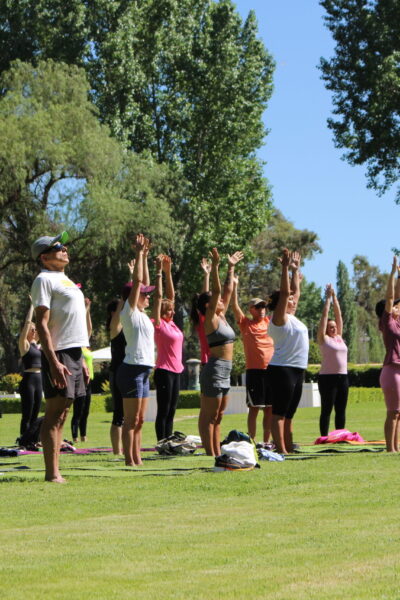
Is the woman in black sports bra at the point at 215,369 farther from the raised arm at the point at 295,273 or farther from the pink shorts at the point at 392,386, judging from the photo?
the pink shorts at the point at 392,386

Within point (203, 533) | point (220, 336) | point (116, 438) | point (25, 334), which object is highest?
point (25, 334)

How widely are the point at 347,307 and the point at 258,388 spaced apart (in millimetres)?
97810

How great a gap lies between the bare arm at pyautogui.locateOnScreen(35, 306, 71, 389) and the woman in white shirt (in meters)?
3.32

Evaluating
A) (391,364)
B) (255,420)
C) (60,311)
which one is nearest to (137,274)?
(60,311)

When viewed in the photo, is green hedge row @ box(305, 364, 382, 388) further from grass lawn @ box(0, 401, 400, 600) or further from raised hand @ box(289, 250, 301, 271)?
grass lawn @ box(0, 401, 400, 600)

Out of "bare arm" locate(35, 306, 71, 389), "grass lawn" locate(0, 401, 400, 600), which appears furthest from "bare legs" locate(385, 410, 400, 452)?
"bare arm" locate(35, 306, 71, 389)

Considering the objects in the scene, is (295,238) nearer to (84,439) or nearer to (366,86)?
(366,86)

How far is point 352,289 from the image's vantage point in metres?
116

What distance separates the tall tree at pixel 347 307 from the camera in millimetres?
A: 106250

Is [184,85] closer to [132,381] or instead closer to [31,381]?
[31,381]

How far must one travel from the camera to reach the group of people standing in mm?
9562

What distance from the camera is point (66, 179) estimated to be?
43.8 metres

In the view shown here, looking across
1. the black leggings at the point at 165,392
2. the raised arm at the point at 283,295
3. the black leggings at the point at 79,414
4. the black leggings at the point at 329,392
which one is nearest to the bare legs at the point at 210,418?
the raised arm at the point at 283,295

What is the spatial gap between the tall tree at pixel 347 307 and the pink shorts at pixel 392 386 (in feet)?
294
